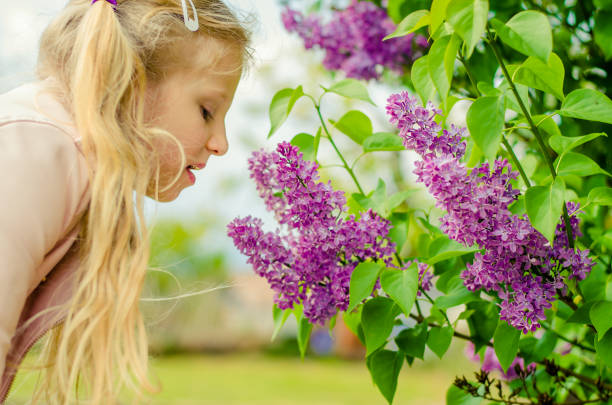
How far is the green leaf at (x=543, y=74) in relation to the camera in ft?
2.19

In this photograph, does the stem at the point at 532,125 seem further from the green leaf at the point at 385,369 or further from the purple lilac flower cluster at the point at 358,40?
the purple lilac flower cluster at the point at 358,40

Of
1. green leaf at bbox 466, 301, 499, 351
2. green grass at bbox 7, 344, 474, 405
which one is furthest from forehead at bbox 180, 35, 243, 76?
green grass at bbox 7, 344, 474, 405

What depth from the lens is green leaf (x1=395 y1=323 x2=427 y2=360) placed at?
89 centimetres

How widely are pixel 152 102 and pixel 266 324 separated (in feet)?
22.9

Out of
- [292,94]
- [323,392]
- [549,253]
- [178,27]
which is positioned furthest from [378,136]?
[323,392]

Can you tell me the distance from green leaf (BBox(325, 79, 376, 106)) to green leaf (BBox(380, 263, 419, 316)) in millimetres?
203

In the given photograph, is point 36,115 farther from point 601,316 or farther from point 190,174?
point 601,316

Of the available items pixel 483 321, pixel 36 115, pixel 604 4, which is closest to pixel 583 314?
pixel 483 321

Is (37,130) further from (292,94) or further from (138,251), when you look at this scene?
(292,94)

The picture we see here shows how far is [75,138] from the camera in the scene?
0.86m

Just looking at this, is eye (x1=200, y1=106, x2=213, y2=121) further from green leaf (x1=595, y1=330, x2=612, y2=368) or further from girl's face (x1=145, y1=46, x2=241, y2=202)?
green leaf (x1=595, y1=330, x2=612, y2=368)

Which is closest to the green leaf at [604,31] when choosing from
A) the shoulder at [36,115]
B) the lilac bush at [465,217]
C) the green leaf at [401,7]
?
the lilac bush at [465,217]

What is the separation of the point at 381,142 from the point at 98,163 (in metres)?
0.35

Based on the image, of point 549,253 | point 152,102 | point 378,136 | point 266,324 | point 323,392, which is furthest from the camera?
point 266,324
